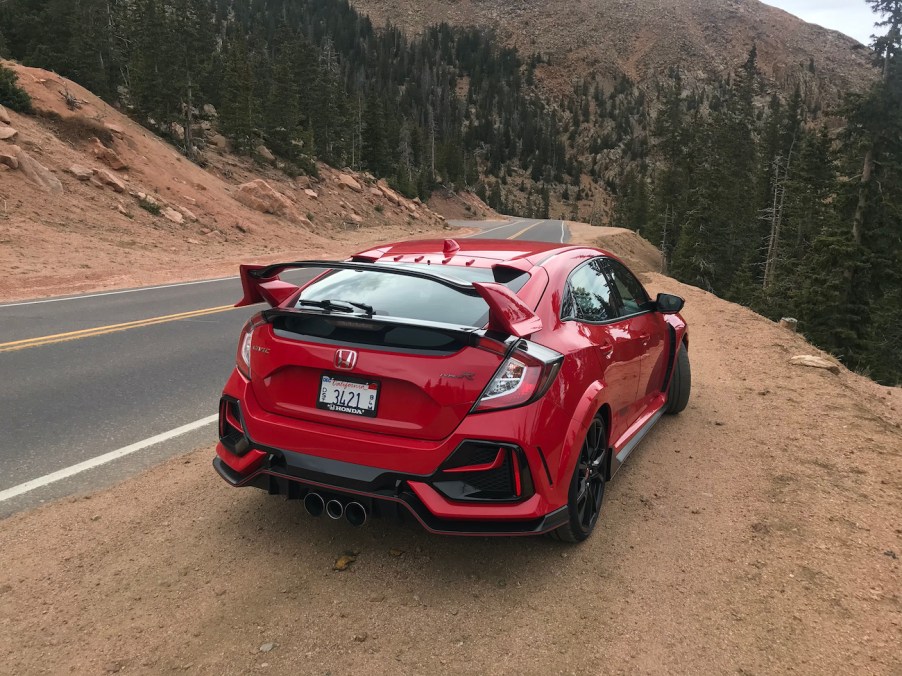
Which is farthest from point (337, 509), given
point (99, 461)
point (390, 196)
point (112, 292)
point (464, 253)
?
point (390, 196)

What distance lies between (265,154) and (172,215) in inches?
745

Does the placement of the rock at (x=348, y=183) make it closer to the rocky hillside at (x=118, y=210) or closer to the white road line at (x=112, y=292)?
the rocky hillside at (x=118, y=210)

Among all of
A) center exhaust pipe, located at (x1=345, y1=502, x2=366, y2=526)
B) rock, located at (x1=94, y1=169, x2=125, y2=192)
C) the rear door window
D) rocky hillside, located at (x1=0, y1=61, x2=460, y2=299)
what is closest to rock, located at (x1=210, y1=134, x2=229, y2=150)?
rocky hillside, located at (x1=0, y1=61, x2=460, y2=299)

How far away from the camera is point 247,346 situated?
3359 mm

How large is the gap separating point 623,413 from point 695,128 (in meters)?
64.1

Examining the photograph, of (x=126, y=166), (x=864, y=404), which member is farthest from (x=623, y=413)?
(x=126, y=166)

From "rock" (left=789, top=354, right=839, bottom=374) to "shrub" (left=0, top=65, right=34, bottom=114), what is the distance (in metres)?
27.2

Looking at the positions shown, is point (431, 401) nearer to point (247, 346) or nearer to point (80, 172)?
point (247, 346)

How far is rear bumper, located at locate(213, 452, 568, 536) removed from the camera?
2.76m

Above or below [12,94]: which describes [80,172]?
below

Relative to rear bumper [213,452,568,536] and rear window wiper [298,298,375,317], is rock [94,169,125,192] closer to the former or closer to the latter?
rear window wiper [298,298,375,317]

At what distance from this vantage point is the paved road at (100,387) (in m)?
4.24

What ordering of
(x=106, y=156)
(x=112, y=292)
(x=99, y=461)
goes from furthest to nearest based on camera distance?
(x=106, y=156) → (x=112, y=292) → (x=99, y=461)

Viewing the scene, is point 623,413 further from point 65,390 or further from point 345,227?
point 345,227
